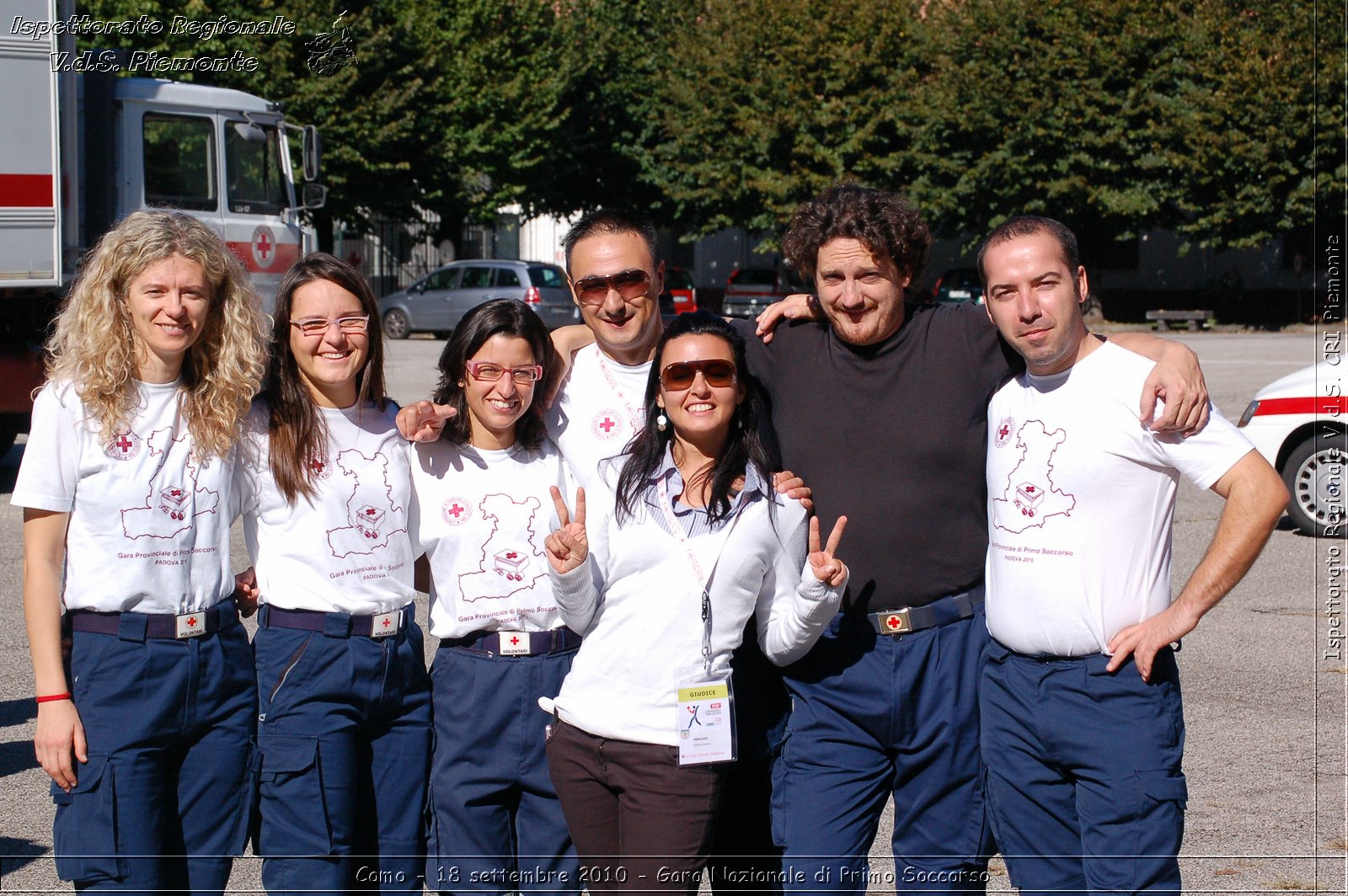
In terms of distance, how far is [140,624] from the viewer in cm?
298

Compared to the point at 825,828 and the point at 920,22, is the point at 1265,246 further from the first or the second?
the point at 825,828

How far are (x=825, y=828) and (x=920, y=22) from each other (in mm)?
36131

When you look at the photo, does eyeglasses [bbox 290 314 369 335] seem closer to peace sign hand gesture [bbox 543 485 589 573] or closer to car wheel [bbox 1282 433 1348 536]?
peace sign hand gesture [bbox 543 485 589 573]

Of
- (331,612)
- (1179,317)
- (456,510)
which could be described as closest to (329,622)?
(331,612)

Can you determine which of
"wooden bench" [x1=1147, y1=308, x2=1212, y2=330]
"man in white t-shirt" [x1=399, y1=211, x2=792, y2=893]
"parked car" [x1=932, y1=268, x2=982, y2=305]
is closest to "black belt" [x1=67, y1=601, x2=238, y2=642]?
"man in white t-shirt" [x1=399, y1=211, x2=792, y2=893]

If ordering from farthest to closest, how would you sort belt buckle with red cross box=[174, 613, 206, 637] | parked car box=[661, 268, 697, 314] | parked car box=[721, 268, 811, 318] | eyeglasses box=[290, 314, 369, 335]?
parked car box=[721, 268, 811, 318] → parked car box=[661, 268, 697, 314] → eyeglasses box=[290, 314, 369, 335] → belt buckle with red cross box=[174, 613, 206, 637]

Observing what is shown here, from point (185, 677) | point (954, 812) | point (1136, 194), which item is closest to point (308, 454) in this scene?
point (185, 677)

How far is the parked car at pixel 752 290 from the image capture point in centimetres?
3362

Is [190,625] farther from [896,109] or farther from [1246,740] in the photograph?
[896,109]

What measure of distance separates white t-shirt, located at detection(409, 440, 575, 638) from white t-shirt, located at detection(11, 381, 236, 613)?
1.86 ft

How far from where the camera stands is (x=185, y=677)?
3.01 m

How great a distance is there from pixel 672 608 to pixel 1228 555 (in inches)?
49.4

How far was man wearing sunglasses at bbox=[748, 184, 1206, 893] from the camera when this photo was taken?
3312 mm

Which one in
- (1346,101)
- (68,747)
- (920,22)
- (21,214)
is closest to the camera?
(68,747)
